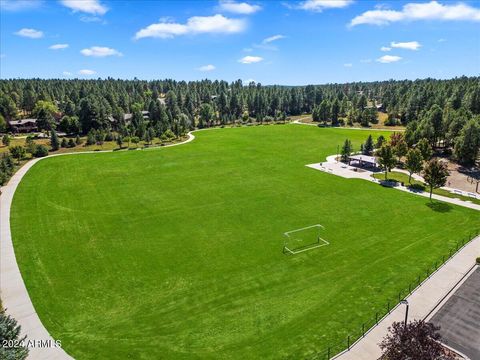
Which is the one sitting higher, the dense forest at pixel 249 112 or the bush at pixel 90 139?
the dense forest at pixel 249 112

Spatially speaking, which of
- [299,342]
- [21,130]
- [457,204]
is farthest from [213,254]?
[21,130]

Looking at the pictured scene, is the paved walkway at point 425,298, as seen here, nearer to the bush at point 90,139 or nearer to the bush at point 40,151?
the bush at point 40,151

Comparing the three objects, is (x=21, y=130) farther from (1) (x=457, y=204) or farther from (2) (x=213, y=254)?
(1) (x=457, y=204)

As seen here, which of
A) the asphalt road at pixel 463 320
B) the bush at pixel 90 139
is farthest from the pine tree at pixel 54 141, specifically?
the asphalt road at pixel 463 320

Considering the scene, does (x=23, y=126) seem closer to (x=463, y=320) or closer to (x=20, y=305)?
(x=20, y=305)

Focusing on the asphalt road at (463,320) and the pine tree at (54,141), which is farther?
the pine tree at (54,141)

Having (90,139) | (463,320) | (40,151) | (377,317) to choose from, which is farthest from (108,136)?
(463,320)

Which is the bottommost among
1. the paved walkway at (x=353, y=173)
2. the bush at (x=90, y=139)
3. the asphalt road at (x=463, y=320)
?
the asphalt road at (x=463, y=320)

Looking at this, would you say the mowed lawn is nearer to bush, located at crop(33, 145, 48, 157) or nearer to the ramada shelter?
the ramada shelter
